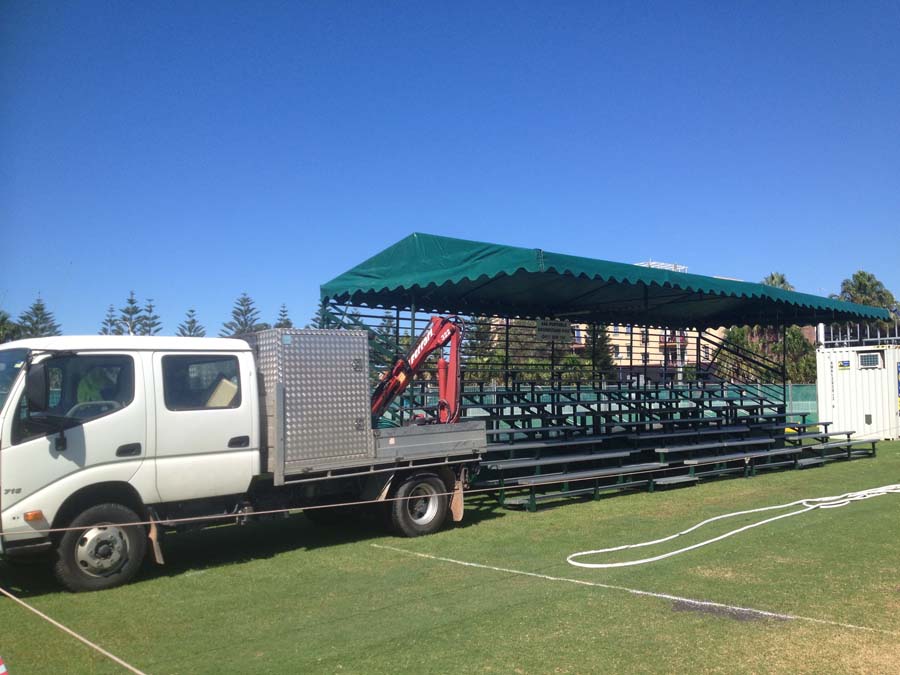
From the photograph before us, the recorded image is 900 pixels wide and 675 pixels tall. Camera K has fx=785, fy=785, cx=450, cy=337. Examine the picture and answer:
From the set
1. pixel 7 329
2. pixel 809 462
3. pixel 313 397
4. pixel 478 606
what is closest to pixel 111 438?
pixel 313 397

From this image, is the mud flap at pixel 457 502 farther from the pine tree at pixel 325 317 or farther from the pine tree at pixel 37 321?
the pine tree at pixel 37 321

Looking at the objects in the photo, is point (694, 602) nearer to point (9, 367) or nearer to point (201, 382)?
point (201, 382)

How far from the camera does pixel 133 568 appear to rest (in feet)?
24.1

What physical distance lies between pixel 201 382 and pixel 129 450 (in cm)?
102

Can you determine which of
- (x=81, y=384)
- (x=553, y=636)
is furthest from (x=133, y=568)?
(x=553, y=636)

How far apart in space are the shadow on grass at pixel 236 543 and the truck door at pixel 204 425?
3.24 feet

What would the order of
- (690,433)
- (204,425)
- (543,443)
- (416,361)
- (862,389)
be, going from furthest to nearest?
(862,389) < (690,433) < (543,443) < (416,361) < (204,425)

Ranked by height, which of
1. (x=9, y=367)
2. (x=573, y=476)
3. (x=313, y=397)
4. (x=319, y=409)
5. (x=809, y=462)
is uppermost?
(x=9, y=367)

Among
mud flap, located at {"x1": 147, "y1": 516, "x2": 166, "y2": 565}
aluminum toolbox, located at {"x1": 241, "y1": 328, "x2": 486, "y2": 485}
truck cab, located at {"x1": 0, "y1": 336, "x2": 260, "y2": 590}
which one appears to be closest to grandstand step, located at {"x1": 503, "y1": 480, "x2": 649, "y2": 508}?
aluminum toolbox, located at {"x1": 241, "y1": 328, "x2": 486, "y2": 485}

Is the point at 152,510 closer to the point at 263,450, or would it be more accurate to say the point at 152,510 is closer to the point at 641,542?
the point at 263,450

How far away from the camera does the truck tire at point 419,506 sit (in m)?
9.40

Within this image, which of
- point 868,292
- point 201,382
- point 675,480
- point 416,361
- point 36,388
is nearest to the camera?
point 36,388

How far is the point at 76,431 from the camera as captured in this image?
710 centimetres

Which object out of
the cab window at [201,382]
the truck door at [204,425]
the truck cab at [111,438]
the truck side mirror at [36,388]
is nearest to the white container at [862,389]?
the truck door at [204,425]
